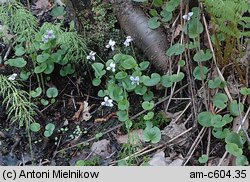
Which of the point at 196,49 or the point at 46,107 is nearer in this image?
the point at 196,49

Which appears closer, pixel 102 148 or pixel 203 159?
pixel 203 159

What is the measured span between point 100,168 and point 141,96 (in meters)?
0.68

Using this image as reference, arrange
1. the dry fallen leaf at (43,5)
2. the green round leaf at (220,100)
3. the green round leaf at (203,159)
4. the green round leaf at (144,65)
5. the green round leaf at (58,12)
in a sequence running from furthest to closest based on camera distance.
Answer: the dry fallen leaf at (43,5)
the green round leaf at (58,12)
the green round leaf at (144,65)
the green round leaf at (220,100)
the green round leaf at (203,159)

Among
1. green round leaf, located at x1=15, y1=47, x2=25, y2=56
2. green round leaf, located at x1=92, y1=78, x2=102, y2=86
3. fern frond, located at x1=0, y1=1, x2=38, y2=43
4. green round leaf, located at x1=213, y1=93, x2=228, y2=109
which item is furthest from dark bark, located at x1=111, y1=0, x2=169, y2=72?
green round leaf, located at x1=15, y1=47, x2=25, y2=56

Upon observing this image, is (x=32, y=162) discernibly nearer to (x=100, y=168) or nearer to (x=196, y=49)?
(x=100, y=168)

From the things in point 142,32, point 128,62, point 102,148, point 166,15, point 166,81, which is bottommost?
point 102,148

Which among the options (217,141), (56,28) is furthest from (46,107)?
(217,141)

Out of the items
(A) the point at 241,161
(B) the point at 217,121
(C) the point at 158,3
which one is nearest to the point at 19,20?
(C) the point at 158,3

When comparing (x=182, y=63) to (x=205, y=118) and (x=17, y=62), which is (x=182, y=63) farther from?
(x=17, y=62)

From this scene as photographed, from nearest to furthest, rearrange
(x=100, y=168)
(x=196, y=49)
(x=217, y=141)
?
(x=100, y=168) → (x=217, y=141) → (x=196, y=49)

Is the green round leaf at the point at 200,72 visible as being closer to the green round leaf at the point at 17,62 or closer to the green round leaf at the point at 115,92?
the green round leaf at the point at 115,92

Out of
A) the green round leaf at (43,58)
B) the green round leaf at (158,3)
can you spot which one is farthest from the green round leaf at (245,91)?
the green round leaf at (43,58)

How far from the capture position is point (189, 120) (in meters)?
2.75

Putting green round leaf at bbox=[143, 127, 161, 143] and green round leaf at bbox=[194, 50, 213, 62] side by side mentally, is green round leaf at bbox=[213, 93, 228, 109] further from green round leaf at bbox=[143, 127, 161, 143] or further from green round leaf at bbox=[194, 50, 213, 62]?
green round leaf at bbox=[143, 127, 161, 143]
